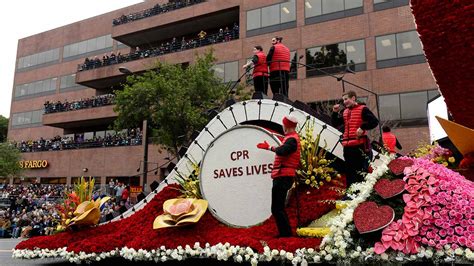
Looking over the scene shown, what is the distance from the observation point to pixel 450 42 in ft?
11.3

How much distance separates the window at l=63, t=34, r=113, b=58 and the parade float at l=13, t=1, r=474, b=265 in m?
35.6

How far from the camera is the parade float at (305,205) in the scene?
4336mm

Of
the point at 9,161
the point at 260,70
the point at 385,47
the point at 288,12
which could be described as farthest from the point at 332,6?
the point at 9,161

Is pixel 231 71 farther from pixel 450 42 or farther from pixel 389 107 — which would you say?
pixel 450 42

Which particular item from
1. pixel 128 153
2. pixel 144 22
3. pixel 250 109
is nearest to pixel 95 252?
pixel 250 109

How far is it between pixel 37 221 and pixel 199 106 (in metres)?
9.48

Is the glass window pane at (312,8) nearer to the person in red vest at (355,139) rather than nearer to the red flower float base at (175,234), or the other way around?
the red flower float base at (175,234)

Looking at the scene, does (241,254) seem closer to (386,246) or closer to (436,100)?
(386,246)

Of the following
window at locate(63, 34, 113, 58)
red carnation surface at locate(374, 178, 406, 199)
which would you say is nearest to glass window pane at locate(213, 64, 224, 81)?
window at locate(63, 34, 113, 58)

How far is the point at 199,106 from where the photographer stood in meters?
23.6

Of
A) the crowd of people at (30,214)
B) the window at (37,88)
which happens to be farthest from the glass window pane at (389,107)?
the window at (37,88)

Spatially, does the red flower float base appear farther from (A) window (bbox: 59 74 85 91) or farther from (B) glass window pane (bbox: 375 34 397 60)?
(A) window (bbox: 59 74 85 91)

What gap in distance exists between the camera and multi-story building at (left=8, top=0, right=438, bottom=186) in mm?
24922

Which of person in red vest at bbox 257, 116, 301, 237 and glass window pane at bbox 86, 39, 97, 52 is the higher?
glass window pane at bbox 86, 39, 97, 52
